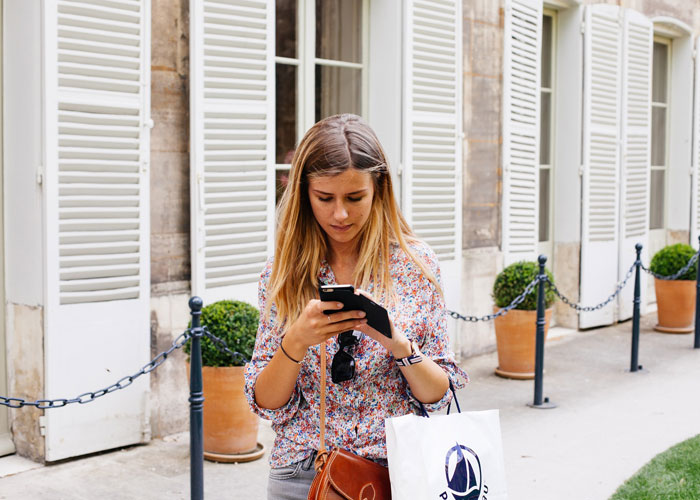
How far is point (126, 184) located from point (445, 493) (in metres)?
3.71

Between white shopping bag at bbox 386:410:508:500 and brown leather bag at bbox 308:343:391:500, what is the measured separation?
6 cm

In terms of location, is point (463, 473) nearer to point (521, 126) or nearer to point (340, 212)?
point (340, 212)

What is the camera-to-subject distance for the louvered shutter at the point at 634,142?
10469 millimetres

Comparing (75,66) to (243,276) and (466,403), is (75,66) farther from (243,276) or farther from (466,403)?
(466,403)

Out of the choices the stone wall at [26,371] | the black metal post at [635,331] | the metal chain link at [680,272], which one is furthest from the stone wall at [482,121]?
the stone wall at [26,371]

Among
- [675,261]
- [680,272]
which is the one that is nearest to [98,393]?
[680,272]

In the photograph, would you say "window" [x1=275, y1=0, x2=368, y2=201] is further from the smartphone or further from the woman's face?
the smartphone

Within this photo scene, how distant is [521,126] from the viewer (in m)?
8.88

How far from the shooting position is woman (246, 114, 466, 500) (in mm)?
2184

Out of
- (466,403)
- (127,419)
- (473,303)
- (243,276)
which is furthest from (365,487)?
(473,303)

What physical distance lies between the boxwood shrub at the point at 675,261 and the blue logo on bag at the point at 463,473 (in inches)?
322

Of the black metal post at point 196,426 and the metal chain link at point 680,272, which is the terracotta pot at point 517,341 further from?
the black metal post at point 196,426

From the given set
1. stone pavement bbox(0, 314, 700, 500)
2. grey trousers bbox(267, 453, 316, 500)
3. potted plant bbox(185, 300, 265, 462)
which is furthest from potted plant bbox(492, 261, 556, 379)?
grey trousers bbox(267, 453, 316, 500)

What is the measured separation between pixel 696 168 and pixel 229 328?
8977mm
